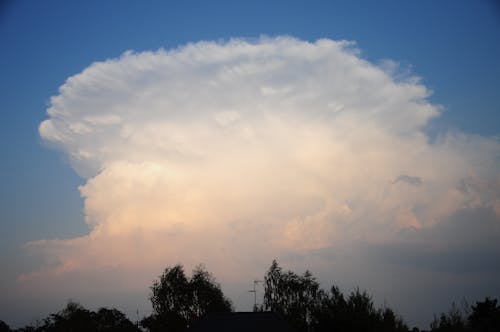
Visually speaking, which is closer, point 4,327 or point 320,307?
point 320,307

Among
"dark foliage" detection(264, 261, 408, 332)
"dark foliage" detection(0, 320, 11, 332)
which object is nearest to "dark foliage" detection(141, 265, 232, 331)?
"dark foliage" detection(264, 261, 408, 332)

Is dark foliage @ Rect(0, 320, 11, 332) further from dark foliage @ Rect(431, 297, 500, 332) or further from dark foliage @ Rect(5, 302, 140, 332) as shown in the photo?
dark foliage @ Rect(431, 297, 500, 332)

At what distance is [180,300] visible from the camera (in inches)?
2960

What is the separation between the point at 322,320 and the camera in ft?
183

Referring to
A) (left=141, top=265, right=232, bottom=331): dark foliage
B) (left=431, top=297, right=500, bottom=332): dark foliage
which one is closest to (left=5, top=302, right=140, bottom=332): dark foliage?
(left=141, top=265, right=232, bottom=331): dark foliage

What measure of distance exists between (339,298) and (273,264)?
1015 inches

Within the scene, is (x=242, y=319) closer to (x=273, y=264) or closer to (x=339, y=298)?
(x=339, y=298)


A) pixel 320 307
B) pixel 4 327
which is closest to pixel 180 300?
pixel 320 307

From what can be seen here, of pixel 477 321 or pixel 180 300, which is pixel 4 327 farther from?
pixel 477 321

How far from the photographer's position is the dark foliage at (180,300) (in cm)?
7350

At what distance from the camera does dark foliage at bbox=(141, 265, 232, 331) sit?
241 ft

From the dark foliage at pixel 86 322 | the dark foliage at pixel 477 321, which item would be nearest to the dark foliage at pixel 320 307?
the dark foliage at pixel 477 321

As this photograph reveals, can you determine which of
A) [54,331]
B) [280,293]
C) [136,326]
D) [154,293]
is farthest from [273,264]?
[54,331]

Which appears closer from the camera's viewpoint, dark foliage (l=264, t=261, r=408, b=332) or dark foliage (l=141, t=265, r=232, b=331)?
dark foliage (l=264, t=261, r=408, b=332)
